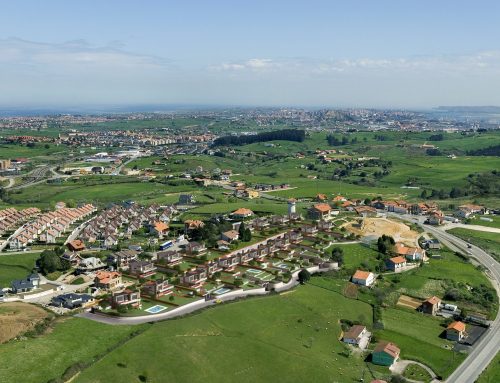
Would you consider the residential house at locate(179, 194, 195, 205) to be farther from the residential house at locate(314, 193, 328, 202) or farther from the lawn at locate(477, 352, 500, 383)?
the lawn at locate(477, 352, 500, 383)

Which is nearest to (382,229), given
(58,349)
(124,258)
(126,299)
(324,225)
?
(324,225)

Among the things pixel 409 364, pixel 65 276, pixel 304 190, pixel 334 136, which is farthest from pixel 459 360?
pixel 334 136

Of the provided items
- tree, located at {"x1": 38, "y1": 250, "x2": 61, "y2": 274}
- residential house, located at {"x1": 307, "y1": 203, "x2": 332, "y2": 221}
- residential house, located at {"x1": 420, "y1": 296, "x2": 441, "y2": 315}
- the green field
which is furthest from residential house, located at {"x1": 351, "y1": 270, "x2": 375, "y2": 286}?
tree, located at {"x1": 38, "y1": 250, "x2": 61, "y2": 274}

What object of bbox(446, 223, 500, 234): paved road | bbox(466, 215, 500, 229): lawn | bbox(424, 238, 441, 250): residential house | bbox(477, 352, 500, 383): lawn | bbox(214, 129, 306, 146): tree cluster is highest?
bbox(214, 129, 306, 146): tree cluster

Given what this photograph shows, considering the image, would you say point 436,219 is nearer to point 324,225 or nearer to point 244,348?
point 324,225

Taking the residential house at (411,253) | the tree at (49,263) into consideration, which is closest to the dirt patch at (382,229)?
the residential house at (411,253)

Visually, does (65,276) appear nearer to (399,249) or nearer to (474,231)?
(399,249)
